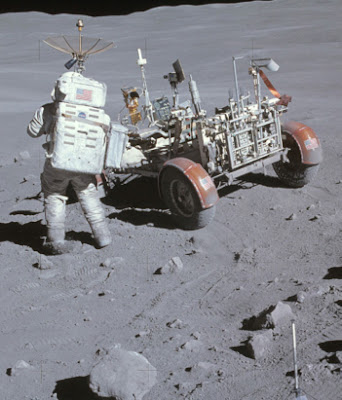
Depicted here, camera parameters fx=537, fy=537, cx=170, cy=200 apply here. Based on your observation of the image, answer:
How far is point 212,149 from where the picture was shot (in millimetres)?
5051

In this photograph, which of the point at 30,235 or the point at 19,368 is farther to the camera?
the point at 30,235

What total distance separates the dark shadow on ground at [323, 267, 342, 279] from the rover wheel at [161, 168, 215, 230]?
129cm

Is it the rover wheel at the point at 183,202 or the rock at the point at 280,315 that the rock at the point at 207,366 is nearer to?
the rock at the point at 280,315

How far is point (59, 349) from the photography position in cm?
347

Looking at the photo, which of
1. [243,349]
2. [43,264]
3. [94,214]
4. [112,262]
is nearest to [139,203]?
[94,214]

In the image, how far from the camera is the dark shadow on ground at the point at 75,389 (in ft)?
9.73

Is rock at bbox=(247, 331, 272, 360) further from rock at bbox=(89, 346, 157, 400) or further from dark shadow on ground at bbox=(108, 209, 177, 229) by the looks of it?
dark shadow on ground at bbox=(108, 209, 177, 229)

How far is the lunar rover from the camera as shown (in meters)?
5.00

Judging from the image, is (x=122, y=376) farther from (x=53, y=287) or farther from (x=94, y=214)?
(x=94, y=214)

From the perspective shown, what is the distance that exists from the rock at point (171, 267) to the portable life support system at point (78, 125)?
100 cm

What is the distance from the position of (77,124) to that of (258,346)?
7.68 ft

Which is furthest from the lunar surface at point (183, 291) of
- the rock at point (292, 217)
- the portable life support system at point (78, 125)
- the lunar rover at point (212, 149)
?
the portable life support system at point (78, 125)

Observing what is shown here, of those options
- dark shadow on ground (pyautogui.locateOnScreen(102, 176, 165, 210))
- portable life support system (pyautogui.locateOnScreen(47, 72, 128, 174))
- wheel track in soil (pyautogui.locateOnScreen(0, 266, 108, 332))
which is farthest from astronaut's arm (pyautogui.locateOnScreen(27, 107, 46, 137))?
dark shadow on ground (pyautogui.locateOnScreen(102, 176, 165, 210))

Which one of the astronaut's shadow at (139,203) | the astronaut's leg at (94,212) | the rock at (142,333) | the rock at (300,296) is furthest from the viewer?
the astronaut's shadow at (139,203)
